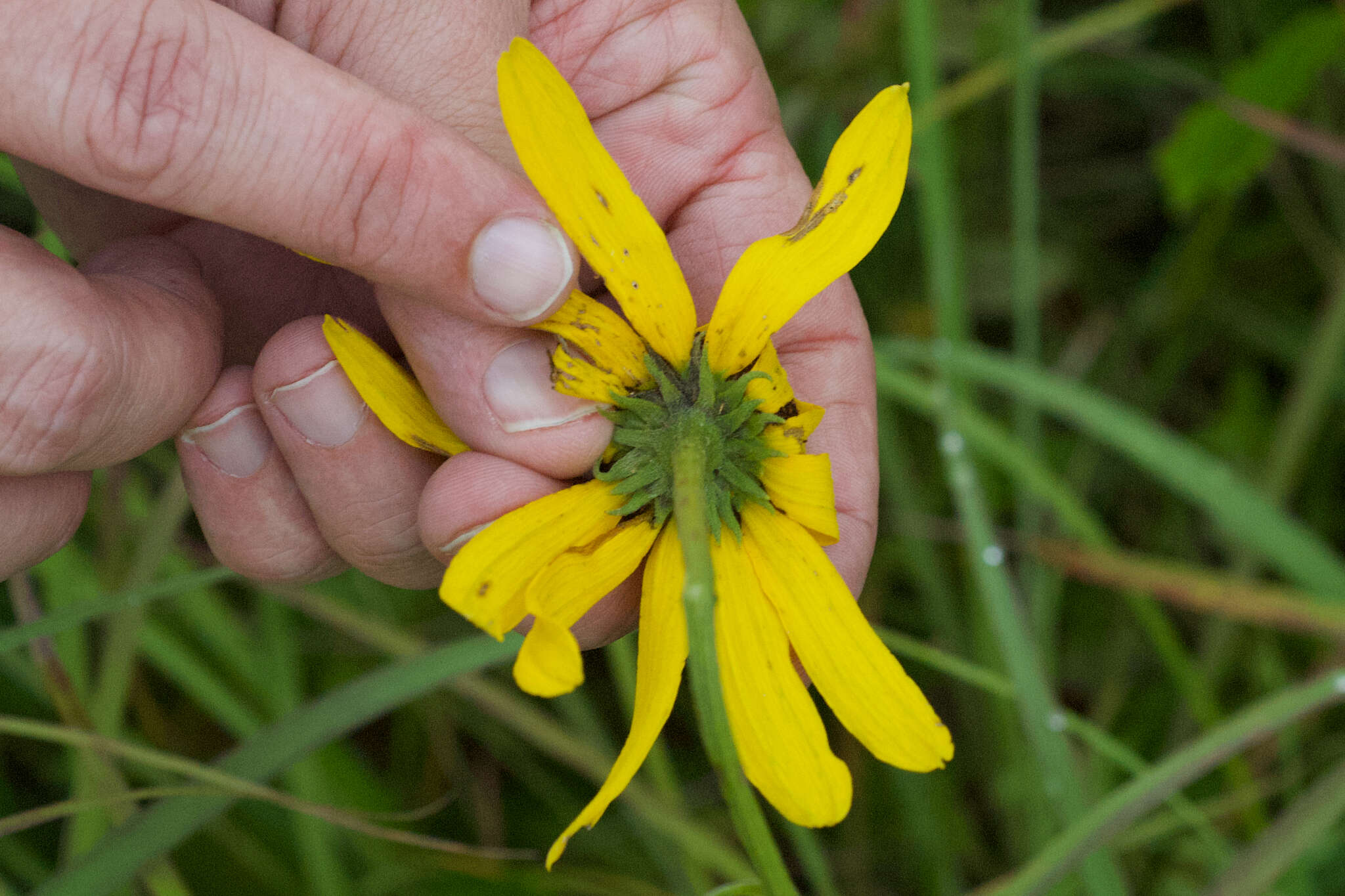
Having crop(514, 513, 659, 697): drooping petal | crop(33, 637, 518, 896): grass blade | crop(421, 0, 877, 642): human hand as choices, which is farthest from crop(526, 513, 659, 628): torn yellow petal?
crop(421, 0, 877, 642): human hand

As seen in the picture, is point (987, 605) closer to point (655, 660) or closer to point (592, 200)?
point (655, 660)

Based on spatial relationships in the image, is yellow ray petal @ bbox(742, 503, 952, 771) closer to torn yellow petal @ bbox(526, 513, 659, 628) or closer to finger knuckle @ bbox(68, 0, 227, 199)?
torn yellow petal @ bbox(526, 513, 659, 628)

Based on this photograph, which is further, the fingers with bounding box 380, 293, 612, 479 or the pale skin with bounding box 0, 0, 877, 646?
the fingers with bounding box 380, 293, 612, 479

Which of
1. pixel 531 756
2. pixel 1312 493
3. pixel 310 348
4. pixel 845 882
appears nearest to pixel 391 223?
pixel 310 348

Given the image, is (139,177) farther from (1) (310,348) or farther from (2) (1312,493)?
(2) (1312,493)

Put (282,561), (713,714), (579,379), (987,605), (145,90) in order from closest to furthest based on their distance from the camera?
(713,714) → (145,90) → (579,379) → (282,561) → (987,605)

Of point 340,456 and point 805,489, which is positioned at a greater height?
point 805,489

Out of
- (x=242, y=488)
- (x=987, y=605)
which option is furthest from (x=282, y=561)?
(x=987, y=605)
